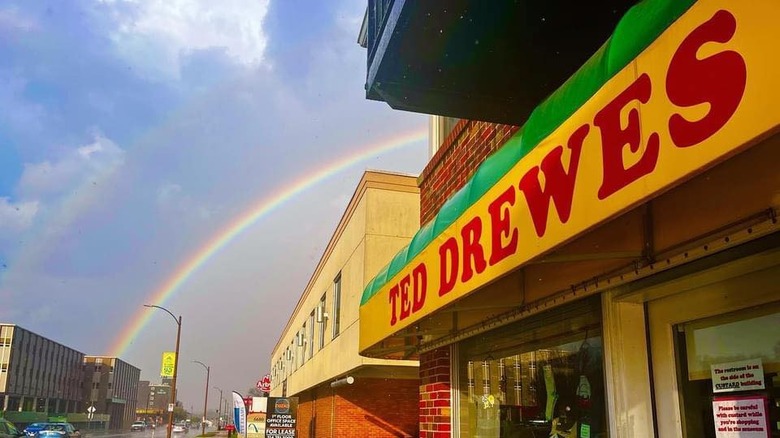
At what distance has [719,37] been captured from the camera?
179 centimetres

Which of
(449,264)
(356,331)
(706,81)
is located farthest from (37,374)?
(706,81)

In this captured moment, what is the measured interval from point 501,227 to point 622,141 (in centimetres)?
107

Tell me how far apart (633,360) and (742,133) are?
6.99 ft

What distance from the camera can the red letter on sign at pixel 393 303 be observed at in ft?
17.3

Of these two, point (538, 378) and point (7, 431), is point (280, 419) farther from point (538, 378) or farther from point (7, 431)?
point (7, 431)

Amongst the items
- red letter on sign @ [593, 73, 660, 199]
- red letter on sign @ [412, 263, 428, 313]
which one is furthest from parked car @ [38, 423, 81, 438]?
red letter on sign @ [593, 73, 660, 199]

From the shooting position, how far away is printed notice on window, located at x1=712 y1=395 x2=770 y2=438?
9.03 ft

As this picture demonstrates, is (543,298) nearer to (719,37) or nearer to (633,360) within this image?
(633,360)

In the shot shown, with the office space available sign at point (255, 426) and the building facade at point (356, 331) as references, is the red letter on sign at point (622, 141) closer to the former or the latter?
the building facade at point (356, 331)

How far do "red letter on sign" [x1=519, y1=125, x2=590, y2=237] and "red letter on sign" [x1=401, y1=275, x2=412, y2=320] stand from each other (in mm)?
2085

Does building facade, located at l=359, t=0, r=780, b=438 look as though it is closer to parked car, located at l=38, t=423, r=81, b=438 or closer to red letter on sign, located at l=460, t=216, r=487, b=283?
red letter on sign, located at l=460, t=216, r=487, b=283

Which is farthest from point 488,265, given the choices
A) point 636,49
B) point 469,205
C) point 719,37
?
point 719,37

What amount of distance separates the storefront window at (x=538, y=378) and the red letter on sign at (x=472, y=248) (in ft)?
2.88

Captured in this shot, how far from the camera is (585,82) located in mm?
2574
